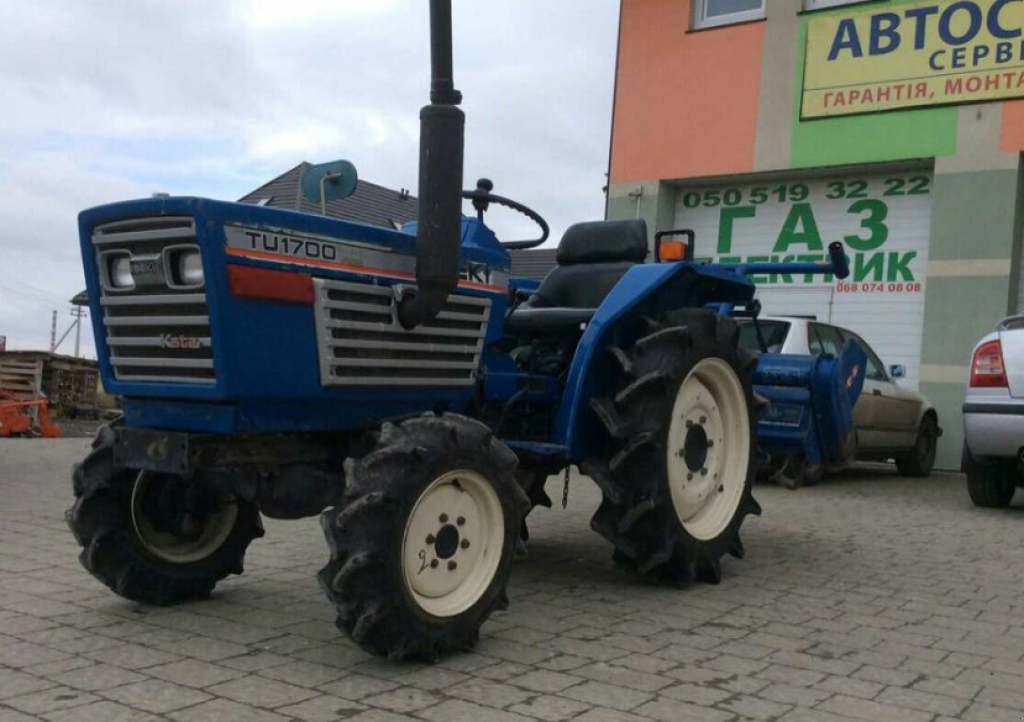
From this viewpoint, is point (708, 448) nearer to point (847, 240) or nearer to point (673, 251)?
point (673, 251)

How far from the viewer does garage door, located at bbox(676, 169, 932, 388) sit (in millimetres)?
12609

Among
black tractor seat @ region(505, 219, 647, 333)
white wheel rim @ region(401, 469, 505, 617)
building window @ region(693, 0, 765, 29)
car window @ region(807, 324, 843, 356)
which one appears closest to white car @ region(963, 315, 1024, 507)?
car window @ region(807, 324, 843, 356)

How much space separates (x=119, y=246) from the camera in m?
3.88

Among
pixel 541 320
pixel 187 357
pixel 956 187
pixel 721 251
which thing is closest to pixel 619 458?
pixel 541 320

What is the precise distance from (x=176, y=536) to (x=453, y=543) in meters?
1.40

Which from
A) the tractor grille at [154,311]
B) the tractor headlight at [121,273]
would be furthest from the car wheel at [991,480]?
the tractor headlight at [121,273]

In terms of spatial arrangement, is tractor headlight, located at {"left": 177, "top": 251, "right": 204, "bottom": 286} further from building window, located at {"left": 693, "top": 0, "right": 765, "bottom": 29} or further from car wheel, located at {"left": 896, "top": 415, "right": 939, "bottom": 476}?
building window, located at {"left": 693, "top": 0, "right": 765, "bottom": 29}

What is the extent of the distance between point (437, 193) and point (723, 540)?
2593 millimetres

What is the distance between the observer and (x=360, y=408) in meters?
4.08

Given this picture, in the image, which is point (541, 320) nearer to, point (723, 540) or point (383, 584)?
point (723, 540)

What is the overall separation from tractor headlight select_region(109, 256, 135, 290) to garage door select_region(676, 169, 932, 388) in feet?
31.1

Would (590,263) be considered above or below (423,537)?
above

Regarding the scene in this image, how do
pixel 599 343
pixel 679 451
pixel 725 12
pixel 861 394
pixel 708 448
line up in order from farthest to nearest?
pixel 725 12 < pixel 861 394 < pixel 708 448 < pixel 679 451 < pixel 599 343

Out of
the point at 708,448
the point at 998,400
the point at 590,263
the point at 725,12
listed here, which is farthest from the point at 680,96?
the point at 708,448
